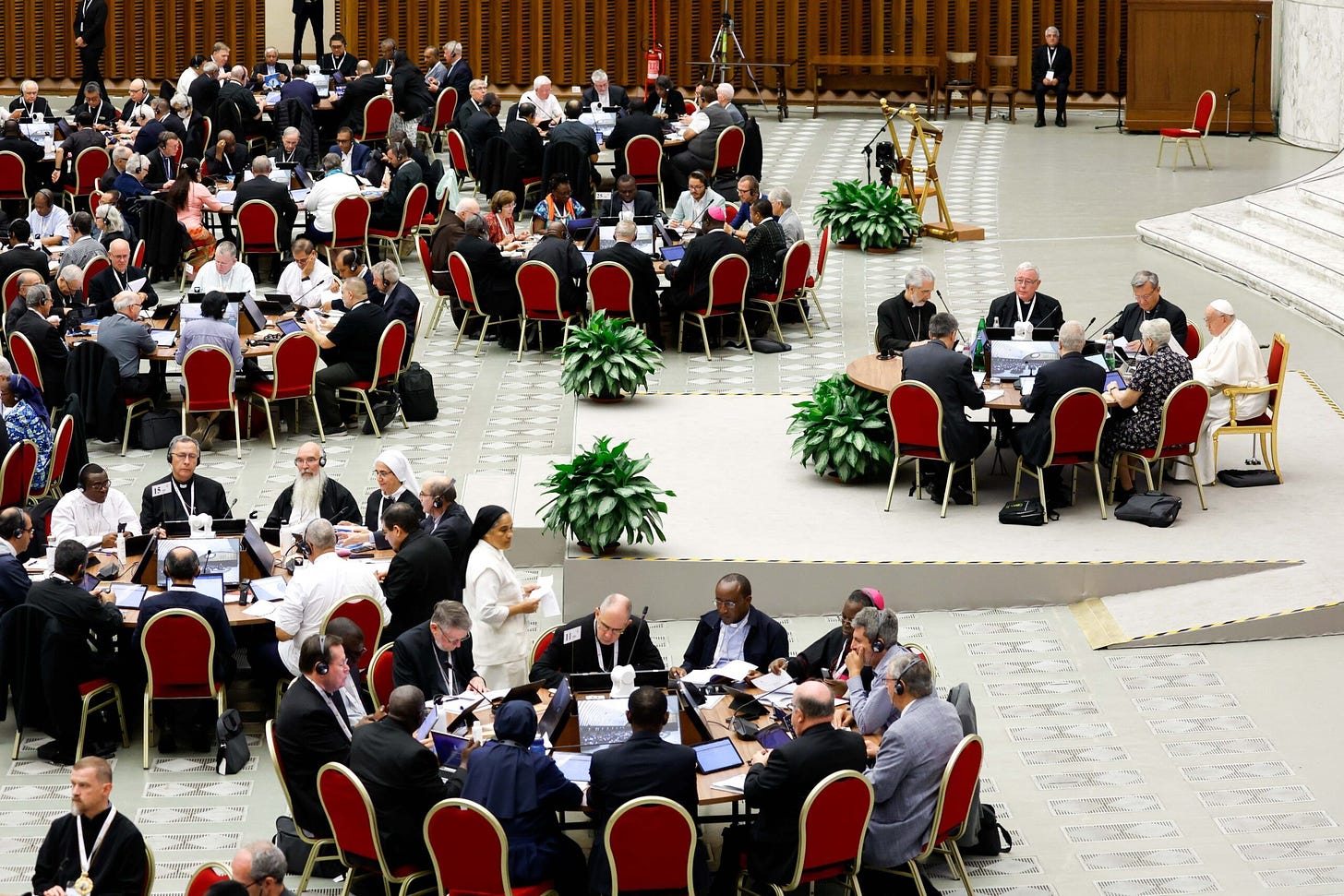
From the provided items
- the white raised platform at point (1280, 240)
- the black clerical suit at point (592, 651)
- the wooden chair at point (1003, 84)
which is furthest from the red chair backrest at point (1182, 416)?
the wooden chair at point (1003, 84)

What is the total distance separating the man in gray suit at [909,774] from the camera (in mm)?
6914

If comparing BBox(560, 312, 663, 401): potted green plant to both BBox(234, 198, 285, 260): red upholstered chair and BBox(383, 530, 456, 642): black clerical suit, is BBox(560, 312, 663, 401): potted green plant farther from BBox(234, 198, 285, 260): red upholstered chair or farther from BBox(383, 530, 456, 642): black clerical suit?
BBox(234, 198, 285, 260): red upholstered chair

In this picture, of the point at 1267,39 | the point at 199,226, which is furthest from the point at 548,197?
the point at 1267,39

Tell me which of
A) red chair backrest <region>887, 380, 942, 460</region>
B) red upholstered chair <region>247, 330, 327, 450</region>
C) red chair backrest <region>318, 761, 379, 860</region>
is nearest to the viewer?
red chair backrest <region>318, 761, 379, 860</region>

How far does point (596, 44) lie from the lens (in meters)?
25.7

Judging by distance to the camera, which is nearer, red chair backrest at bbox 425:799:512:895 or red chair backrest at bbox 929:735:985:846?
red chair backrest at bbox 425:799:512:895

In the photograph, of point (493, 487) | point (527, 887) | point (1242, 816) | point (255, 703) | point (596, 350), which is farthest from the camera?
point (596, 350)

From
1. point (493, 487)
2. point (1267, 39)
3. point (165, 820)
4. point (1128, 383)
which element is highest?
point (1267, 39)

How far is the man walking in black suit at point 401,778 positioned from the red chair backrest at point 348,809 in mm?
65

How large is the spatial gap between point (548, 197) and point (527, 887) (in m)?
9.63

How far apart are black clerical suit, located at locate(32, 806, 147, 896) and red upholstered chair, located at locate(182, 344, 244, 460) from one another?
6079 millimetres

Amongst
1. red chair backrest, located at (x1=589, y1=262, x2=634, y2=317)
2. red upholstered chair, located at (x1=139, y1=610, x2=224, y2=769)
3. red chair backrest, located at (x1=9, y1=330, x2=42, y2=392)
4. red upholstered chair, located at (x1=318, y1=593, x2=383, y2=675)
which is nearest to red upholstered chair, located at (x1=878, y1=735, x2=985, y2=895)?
red upholstered chair, located at (x1=318, y1=593, x2=383, y2=675)

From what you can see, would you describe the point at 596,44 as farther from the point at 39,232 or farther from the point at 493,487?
the point at 493,487

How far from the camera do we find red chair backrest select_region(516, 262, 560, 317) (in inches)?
558
